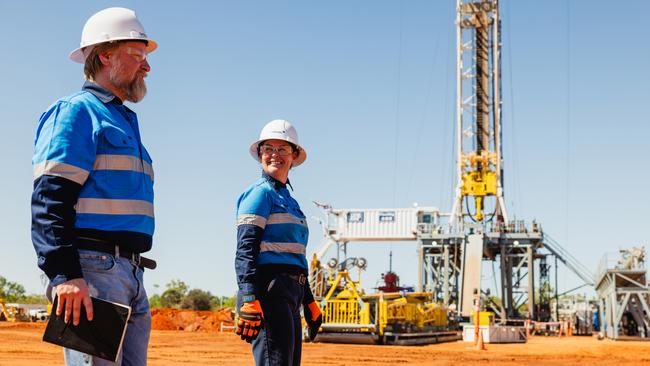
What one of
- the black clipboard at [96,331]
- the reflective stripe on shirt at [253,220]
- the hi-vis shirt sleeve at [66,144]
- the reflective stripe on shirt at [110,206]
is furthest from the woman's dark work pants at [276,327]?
the hi-vis shirt sleeve at [66,144]

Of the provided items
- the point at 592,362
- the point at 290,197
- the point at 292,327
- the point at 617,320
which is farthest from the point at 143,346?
the point at 617,320

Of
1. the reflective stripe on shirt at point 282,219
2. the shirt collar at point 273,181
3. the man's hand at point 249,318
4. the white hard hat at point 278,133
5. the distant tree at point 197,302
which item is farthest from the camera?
the distant tree at point 197,302

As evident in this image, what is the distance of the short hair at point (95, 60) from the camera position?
3.29 m

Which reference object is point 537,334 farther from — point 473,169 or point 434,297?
point 473,169

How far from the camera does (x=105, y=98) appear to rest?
128 inches

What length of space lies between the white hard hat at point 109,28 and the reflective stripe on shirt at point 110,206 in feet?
2.06

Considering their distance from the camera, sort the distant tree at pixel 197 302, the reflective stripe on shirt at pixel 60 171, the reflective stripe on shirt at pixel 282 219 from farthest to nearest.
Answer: the distant tree at pixel 197 302 < the reflective stripe on shirt at pixel 282 219 < the reflective stripe on shirt at pixel 60 171

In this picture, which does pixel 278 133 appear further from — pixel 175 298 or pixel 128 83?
pixel 175 298

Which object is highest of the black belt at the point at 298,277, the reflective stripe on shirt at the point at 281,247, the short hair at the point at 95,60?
the short hair at the point at 95,60

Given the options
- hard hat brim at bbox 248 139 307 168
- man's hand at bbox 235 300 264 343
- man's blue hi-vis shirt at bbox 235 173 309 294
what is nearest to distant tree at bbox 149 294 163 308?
hard hat brim at bbox 248 139 307 168

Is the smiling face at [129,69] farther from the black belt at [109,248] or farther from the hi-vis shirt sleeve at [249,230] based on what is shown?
the hi-vis shirt sleeve at [249,230]

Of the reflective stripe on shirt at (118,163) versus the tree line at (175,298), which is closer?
the reflective stripe on shirt at (118,163)

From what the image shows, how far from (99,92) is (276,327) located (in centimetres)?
172

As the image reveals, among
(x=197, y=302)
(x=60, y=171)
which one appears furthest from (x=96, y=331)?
→ (x=197, y=302)
